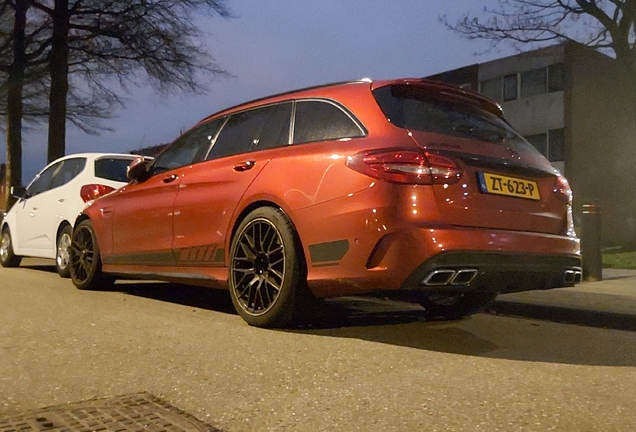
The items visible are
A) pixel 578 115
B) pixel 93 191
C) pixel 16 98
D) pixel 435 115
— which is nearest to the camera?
pixel 435 115

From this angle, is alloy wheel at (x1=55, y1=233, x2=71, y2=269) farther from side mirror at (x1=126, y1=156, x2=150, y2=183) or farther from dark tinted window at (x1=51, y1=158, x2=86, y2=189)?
side mirror at (x1=126, y1=156, x2=150, y2=183)

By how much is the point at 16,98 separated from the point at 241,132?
649 inches

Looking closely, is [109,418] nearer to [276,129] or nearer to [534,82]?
[276,129]

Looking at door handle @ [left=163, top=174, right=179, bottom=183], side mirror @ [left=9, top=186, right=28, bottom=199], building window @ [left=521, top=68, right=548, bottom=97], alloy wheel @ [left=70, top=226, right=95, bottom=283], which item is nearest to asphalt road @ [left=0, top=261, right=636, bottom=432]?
door handle @ [left=163, top=174, right=179, bottom=183]

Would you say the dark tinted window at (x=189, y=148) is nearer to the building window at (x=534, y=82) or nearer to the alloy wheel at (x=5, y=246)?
the alloy wheel at (x=5, y=246)

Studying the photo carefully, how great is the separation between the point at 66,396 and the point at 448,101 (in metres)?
2.93

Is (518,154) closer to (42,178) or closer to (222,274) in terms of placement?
(222,274)

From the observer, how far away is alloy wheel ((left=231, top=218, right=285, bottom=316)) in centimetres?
449

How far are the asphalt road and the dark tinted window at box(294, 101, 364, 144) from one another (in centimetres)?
129

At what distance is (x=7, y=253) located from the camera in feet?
31.3

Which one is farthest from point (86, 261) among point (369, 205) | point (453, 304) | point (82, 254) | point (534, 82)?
point (534, 82)

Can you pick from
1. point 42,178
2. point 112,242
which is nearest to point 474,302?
point 112,242

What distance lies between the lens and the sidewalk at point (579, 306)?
5254 mm

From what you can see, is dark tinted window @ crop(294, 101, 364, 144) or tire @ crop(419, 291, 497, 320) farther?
tire @ crop(419, 291, 497, 320)
